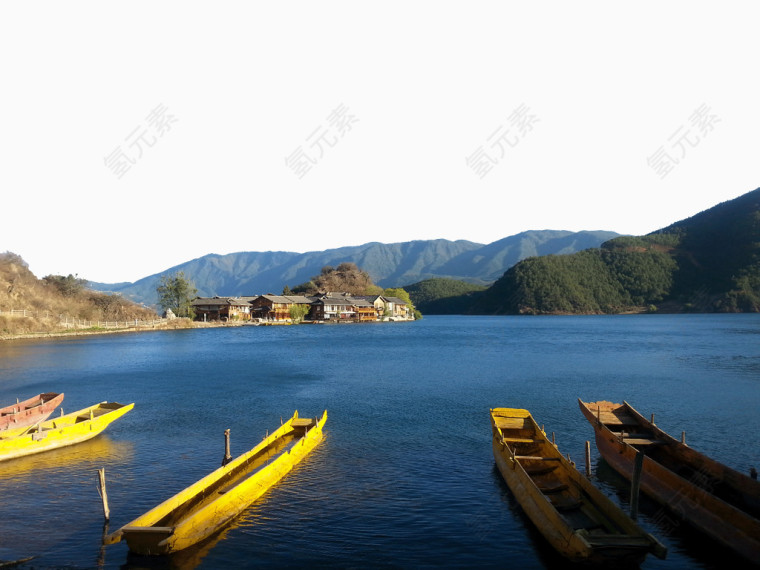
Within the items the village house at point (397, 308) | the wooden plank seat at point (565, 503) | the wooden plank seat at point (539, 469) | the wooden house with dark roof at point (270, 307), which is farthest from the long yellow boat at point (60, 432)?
the village house at point (397, 308)

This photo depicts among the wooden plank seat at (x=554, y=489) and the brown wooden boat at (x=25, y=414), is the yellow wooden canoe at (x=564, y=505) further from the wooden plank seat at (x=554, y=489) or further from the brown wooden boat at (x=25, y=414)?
the brown wooden boat at (x=25, y=414)

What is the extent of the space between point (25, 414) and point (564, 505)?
24967 mm

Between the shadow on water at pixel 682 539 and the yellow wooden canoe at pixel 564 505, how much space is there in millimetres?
2261

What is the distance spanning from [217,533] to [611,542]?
10062 mm

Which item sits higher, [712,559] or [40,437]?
[40,437]

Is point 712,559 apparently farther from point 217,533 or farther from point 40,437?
point 40,437

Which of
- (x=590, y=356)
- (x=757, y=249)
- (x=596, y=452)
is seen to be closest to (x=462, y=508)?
(x=596, y=452)

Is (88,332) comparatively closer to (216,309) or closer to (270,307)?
(216,309)

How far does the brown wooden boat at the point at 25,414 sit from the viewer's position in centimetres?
2323

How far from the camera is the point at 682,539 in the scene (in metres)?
14.0

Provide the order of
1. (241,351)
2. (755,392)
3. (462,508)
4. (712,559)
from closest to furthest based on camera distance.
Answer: (712,559) < (462,508) < (755,392) < (241,351)

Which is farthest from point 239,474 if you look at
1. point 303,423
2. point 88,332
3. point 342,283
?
point 342,283

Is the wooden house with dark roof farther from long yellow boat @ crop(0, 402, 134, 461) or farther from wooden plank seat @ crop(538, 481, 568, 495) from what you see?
wooden plank seat @ crop(538, 481, 568, 495)

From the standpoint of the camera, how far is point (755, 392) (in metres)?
35.1
